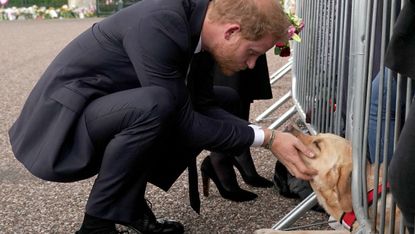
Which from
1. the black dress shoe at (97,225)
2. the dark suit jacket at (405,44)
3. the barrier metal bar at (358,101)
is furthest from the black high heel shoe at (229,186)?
the dark suit jacket at (405,44)

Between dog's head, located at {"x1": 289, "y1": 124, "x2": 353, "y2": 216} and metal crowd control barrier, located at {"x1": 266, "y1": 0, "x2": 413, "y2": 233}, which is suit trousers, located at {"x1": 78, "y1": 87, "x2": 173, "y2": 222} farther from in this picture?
metal crowd control barrier, located at {"x1": 266, "y1": 0, "x2": 413, "y2": 233}

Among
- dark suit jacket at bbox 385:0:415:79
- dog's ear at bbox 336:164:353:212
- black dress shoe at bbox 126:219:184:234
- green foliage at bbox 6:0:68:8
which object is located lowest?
green foliage at bbox 6:0:68:8

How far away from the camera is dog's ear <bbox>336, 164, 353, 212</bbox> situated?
279 cm

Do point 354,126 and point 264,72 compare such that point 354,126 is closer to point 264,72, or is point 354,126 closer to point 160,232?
point 160,232

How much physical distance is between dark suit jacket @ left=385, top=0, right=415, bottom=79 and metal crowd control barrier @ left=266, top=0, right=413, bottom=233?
0.45 metres

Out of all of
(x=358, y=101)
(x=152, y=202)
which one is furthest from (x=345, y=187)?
(x=152, y=202)

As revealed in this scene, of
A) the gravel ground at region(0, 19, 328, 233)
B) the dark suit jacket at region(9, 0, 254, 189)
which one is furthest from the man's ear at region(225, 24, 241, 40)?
the gravel ground at region(0, 19, 328, 233)

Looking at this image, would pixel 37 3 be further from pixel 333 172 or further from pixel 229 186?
pixel 333 172

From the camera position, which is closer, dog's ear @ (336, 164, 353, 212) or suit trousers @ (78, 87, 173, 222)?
dog's ear @ (336, 164, 353, 212)

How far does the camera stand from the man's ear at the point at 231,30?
2.86m

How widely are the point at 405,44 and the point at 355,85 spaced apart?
2.99ft

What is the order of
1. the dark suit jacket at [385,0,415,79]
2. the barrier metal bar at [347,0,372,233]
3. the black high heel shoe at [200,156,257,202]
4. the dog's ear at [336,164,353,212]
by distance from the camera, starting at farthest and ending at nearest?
the black high heel shoe at [200,156,257,202]
the dog's ear at [336,164,353,212]
the barrier metal bar at [347,0,372,233]
the dark suit jacket at [385,0,415,79]

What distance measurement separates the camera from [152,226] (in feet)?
11.3

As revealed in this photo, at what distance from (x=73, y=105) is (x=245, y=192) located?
1321 millimetres
